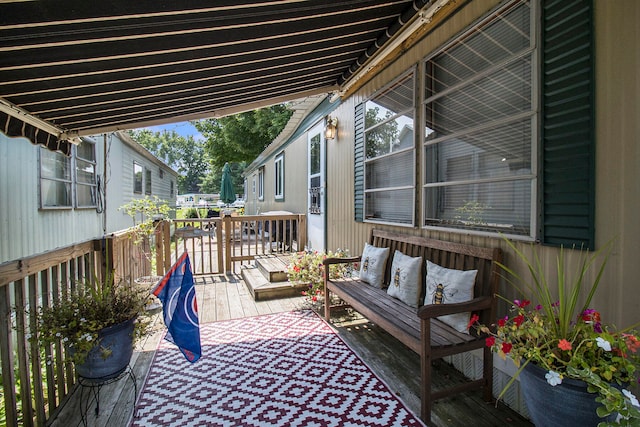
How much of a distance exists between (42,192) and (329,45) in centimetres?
468

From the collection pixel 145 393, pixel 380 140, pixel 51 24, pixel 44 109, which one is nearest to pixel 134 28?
pixel 51 24

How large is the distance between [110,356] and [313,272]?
8.10 feet

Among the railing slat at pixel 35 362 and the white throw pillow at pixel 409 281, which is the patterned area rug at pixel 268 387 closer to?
the railing slat at pixel 35 362

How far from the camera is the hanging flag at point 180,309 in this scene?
7.39 feet

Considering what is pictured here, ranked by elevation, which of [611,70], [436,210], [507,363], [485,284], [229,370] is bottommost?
[229,370]

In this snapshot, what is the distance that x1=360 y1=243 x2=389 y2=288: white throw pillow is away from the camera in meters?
3.36

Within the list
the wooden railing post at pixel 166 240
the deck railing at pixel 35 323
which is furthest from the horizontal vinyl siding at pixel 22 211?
the deck railing at pixel 35 323

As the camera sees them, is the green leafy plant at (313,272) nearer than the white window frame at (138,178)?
Yes

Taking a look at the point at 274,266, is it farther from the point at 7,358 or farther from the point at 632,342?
the point at 632,342

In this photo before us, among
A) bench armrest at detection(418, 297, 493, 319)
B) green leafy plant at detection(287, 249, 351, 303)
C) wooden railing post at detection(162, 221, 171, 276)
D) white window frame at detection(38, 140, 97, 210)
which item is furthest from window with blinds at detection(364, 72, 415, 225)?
white window frame at detection(38, 140, 97, 210)

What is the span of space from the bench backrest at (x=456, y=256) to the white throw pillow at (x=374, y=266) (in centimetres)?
10

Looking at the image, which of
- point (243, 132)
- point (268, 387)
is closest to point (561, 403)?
point (268, 387)

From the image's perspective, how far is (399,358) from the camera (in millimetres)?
2812

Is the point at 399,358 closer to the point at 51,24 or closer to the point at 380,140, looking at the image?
the point at 380,140
